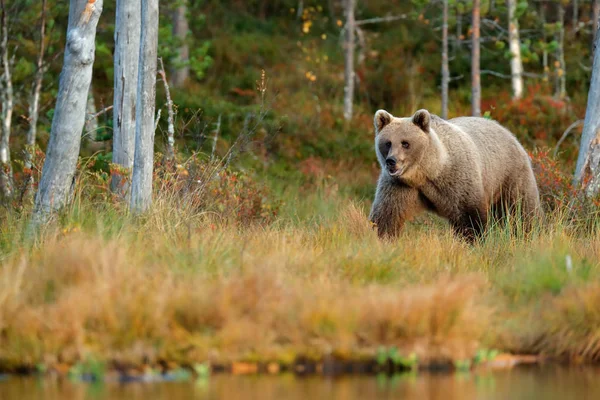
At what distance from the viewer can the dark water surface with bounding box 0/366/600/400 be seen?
6.25 metres

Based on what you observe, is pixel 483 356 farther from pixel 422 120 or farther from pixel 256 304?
pixel 422 120

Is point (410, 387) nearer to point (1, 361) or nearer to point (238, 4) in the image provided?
point (1, 361)

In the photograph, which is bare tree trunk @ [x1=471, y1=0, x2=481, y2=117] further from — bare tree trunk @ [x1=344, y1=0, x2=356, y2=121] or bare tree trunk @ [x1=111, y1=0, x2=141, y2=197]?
bare tree trunk @ [x1=111, y1=0, x2=141, y2=197]

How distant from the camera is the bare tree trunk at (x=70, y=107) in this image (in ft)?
32.1

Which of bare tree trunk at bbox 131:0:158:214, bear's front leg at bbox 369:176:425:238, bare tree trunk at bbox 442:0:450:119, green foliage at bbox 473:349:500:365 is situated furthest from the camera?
bare tree trunk at bbox 442:0:450:119

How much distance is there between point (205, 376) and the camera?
22.0 feet

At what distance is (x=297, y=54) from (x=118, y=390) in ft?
64.1

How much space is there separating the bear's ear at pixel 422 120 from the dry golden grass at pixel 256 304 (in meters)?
2.20

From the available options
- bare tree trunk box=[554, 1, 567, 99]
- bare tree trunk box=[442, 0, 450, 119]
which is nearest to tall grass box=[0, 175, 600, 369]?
bare tree trunk box=[442, 0, 450, 119]

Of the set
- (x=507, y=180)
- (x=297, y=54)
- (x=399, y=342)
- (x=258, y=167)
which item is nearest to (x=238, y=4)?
(x=297, y=54)

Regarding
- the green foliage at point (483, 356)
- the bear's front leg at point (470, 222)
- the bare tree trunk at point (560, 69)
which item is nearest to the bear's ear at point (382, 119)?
the bear's front leg at point (470, 222)

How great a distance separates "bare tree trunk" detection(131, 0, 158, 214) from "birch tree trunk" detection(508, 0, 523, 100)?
12.3 meters

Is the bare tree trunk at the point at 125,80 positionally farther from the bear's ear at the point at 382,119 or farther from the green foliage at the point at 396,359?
the green foliage at the point at 396,359

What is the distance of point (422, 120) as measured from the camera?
10430mm
